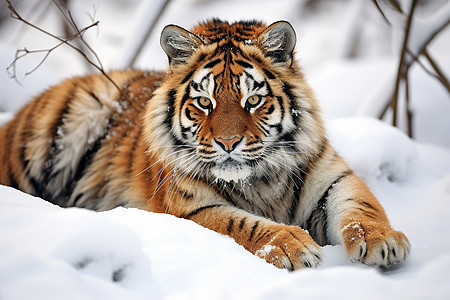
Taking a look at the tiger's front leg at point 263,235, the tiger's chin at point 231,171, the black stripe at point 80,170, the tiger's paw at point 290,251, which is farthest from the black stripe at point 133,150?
the tiger's paw at point 290,251

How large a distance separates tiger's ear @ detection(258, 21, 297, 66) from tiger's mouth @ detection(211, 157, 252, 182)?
0.67 metres

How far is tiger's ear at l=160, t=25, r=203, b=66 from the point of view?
2.74 m

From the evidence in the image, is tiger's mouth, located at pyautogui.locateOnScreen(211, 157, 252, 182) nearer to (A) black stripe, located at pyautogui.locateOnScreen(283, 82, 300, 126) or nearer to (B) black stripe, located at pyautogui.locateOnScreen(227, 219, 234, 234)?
(B) black stripe, located at pyautogui.locateOnScreen(227, 219, 234, 234)

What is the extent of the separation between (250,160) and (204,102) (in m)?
0.40

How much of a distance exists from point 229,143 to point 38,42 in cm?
A: 991

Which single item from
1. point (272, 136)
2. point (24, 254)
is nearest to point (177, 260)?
point (24, 254)

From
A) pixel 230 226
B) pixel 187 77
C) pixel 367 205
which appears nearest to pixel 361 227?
pixel 367 205

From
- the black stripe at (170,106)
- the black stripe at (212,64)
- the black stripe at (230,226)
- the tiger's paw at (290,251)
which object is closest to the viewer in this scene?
the tiger's paw at (290,251)

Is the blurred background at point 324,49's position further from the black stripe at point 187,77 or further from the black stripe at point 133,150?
the black stripe at point 187,77

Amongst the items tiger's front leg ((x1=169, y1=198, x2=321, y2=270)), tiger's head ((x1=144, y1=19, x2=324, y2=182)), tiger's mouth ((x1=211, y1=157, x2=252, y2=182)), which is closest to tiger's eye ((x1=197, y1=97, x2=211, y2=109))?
tiger's head ((x1=144, y1=19, x2=324, y2=182))

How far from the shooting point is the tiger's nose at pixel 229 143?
2.39 metres

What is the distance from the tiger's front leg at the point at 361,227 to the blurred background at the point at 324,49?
0.86 metres

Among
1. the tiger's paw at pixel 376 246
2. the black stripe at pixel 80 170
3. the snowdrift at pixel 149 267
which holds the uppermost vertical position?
the tiger's paw at pixel 376 246

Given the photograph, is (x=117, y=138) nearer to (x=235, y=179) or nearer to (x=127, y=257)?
(x=235, y=179)
